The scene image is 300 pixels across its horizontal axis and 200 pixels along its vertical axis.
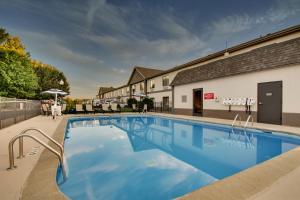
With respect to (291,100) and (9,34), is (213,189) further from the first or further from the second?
(9,34)

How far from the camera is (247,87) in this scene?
11586mm

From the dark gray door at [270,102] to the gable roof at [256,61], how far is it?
121 centimetres

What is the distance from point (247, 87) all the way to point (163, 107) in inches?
482

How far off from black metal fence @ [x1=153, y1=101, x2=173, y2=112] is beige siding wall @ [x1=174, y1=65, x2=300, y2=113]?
9.78 ft

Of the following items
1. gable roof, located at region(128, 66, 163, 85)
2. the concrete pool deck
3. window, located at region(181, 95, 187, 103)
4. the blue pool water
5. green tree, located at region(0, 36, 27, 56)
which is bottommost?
the blue pool water

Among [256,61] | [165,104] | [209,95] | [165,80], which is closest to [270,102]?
[256,61]

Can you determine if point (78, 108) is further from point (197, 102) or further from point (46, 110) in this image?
point (197, 102)

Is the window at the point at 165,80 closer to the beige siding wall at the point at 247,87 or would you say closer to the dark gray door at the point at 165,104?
the dark gray door at the point at 165,104

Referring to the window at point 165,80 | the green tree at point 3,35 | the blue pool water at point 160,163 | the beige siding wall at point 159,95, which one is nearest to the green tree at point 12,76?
the green tree at point 3,35

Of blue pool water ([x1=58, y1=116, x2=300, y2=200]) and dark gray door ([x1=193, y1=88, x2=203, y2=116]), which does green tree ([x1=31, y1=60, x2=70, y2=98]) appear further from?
blue pool water ([x1=58, y1=116, x2=300, y2=200])

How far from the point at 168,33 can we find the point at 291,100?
44.4ft

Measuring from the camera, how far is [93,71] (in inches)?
1097

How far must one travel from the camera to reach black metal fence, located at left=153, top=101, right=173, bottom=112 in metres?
21.1

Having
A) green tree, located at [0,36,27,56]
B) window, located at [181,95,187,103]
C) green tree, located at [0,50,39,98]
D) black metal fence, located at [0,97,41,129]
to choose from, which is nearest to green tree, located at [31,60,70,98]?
green tree, located at [0,36,27,56]
